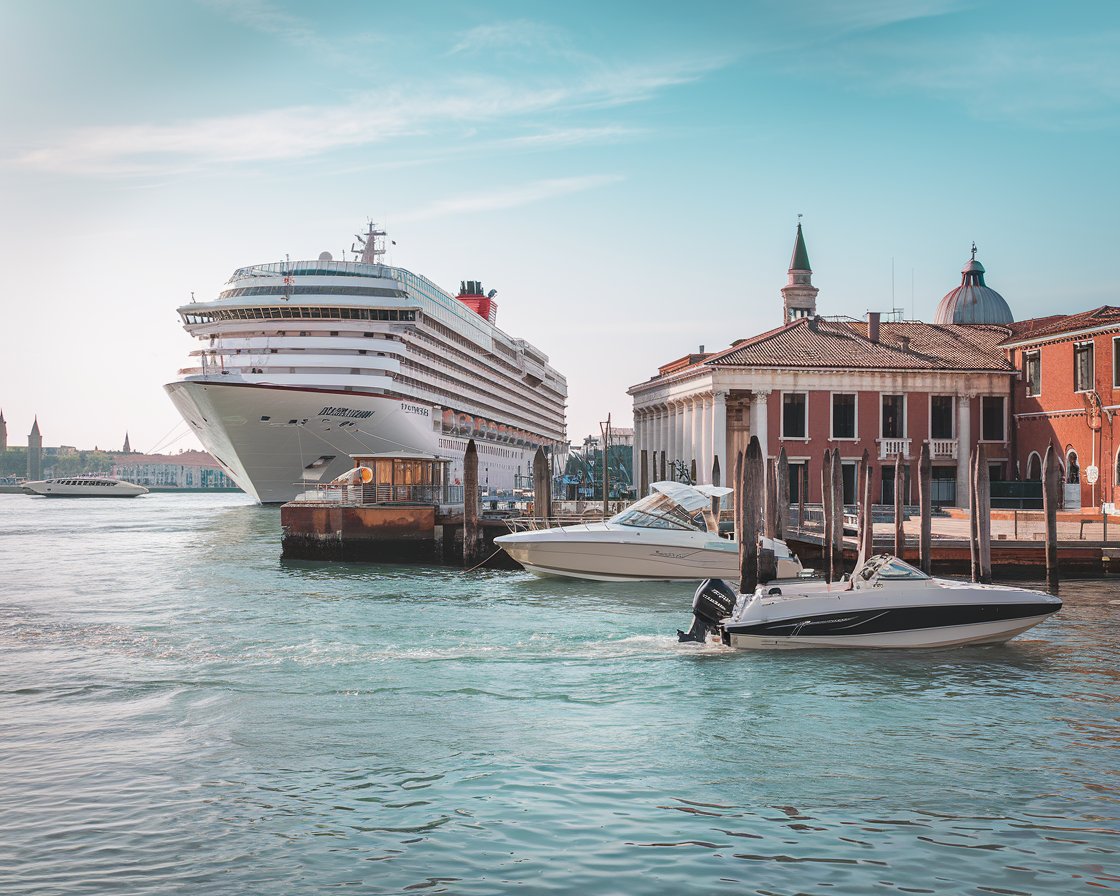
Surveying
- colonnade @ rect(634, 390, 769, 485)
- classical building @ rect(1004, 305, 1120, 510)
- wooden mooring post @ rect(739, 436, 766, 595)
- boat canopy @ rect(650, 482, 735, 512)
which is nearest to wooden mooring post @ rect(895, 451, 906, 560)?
wooden mooring post @ rect(739, 436, 766, 595)

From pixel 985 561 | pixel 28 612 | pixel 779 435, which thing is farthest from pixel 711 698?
pixel 779 435

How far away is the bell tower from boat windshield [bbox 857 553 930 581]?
56291mm

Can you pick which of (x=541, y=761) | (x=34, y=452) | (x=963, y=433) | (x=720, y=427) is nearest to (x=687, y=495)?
(x=541, y=761)

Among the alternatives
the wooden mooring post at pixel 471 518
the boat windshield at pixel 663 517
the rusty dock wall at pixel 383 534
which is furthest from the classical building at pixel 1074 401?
the rusty dock wall at pixel 383 534

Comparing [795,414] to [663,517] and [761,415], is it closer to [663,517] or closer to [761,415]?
[761,415]

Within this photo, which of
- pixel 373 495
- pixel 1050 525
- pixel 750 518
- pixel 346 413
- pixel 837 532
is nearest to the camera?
pixel 750 518

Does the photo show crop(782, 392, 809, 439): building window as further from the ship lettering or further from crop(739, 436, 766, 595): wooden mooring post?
crop(739, 436, 766, 595): wooden mooring post

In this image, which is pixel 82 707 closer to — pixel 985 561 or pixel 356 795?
pixel 356 795

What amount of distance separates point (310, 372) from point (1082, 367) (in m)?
34.5

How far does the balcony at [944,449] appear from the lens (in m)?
47.8

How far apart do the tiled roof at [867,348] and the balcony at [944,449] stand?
10.5ft

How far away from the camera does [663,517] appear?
24.9 metres

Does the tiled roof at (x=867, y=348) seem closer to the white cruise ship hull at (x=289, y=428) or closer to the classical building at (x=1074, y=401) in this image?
the classical building at (x=1074, y=401)

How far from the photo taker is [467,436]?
231ft
